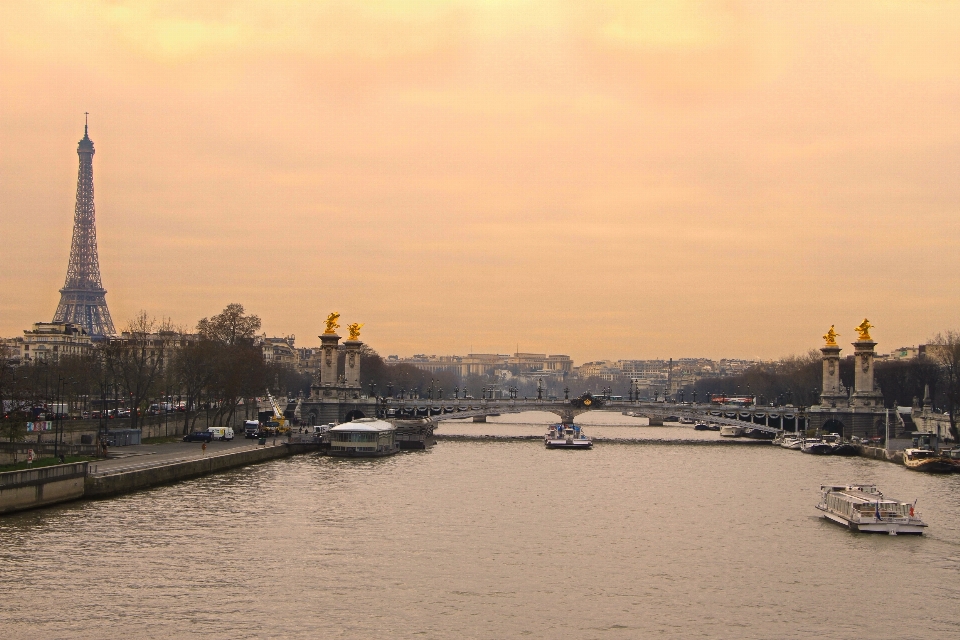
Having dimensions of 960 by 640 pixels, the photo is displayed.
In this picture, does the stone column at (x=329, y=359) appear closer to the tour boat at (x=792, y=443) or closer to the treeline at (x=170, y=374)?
the treeline at (x=170, y=374)

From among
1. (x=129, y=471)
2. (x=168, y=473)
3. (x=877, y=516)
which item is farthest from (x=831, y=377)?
(x=129, y=471)

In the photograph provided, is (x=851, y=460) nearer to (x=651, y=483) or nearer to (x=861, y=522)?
(x=651, y=483)

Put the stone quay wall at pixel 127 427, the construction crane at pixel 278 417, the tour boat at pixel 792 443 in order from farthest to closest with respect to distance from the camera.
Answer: the construction crane at pixel 278 417, the tour boat at pixel 792 443, the stone quay wall at pixel 127 427

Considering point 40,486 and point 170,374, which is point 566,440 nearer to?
point 170,374

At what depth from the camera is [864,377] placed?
103 m

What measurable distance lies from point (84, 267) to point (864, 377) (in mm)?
115196

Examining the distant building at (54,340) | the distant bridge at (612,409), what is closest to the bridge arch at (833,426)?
the distant bridge at (612,409)

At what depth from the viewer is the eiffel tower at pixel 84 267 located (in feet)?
588

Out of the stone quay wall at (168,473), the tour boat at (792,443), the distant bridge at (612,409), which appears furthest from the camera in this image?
the distant bridge at (612,409)

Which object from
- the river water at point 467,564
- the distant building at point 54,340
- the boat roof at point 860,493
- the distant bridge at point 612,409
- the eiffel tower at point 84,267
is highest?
the eiffel tower at point 84,267

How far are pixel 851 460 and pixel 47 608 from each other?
2397 inches

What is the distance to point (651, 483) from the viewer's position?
61656mm

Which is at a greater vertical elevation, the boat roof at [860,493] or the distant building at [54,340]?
the distant building at [54,340]

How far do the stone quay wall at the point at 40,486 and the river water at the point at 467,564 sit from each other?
0.71 metres
